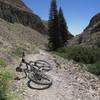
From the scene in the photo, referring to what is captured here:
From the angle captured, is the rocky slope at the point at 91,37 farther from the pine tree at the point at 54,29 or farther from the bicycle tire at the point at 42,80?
the bicycle tire at the point at 42,80

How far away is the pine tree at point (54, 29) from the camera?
3275 cm

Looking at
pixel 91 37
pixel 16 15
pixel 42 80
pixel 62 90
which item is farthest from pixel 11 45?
pixel 91 37

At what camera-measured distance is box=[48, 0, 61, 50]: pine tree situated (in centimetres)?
3275

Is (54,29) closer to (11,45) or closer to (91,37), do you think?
(91,37)

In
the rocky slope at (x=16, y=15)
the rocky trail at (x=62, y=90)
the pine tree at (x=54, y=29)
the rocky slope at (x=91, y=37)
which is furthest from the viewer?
the rocky slope at (x=16, y=15)

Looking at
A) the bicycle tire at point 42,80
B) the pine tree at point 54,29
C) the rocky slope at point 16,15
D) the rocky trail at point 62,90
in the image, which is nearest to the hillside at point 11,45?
the bicycle tire at point 42,80

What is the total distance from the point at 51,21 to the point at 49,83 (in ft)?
96.3

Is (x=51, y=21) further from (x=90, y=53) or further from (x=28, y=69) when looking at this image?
(x=28, y=69)

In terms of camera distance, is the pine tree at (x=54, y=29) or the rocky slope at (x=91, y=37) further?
the rocky slope at (x=91, y=37)

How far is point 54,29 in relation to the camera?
1330 inches

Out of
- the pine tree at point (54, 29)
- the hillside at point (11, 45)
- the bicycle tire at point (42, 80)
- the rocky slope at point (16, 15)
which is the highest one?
the rocky slope at point (16, 15)

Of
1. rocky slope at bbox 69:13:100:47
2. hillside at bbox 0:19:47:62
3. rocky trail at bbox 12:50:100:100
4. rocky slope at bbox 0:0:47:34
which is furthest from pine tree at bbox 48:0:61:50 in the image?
rocky trail at bbox 12:50:100:100

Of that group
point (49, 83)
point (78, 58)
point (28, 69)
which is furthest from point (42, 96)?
point (78, 58)

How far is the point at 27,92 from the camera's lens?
6.23m
